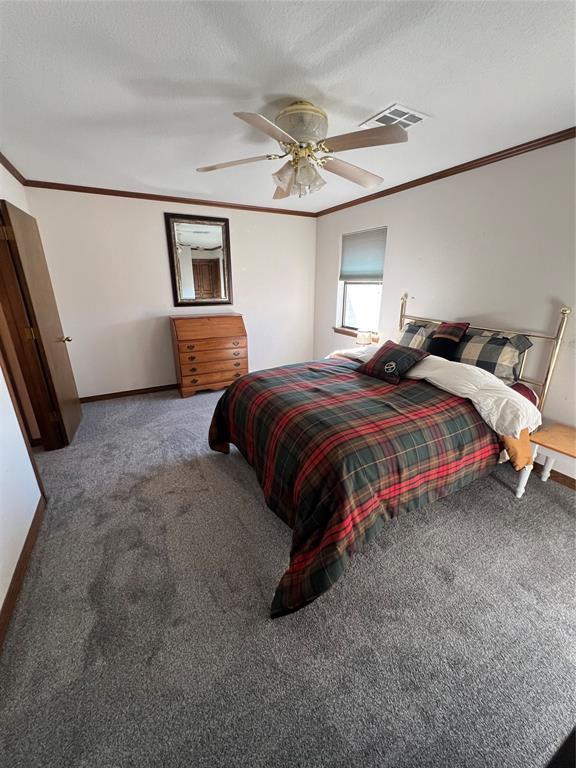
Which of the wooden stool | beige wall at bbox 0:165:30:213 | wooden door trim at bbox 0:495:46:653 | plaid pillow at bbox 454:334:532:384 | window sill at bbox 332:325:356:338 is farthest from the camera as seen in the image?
window sill at bbox 332:325:356:338

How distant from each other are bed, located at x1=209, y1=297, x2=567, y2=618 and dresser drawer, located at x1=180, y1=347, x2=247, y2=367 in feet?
5.17

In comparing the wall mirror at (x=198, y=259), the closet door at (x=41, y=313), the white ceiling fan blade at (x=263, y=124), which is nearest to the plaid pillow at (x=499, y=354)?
the white ceiling fan blade at (x=263, y=124)

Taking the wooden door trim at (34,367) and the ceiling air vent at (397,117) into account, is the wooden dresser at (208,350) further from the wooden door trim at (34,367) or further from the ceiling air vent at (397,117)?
the ceiling air vent at (397,117)

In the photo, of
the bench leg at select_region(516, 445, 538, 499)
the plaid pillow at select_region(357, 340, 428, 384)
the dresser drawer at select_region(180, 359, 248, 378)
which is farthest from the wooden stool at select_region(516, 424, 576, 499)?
the dresser drawer at select_region(180, 359, 248, 378)

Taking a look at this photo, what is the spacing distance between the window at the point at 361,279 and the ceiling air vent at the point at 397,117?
5.37ft

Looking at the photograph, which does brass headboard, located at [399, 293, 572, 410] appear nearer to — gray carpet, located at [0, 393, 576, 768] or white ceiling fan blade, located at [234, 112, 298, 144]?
gray carpet, located at [0, 393, 576, 768]

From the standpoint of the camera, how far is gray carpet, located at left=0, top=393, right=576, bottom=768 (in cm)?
105

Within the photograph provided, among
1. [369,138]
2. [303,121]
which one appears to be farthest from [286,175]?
[369,138]

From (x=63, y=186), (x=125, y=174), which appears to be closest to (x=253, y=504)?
(x=125, y=174)

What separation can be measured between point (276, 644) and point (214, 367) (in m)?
3.06

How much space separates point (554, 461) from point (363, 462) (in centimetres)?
181

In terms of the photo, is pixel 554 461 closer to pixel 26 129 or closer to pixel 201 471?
pixel 201 471

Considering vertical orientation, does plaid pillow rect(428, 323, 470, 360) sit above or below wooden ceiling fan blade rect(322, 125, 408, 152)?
below

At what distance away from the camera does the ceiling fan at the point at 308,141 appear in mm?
1541
